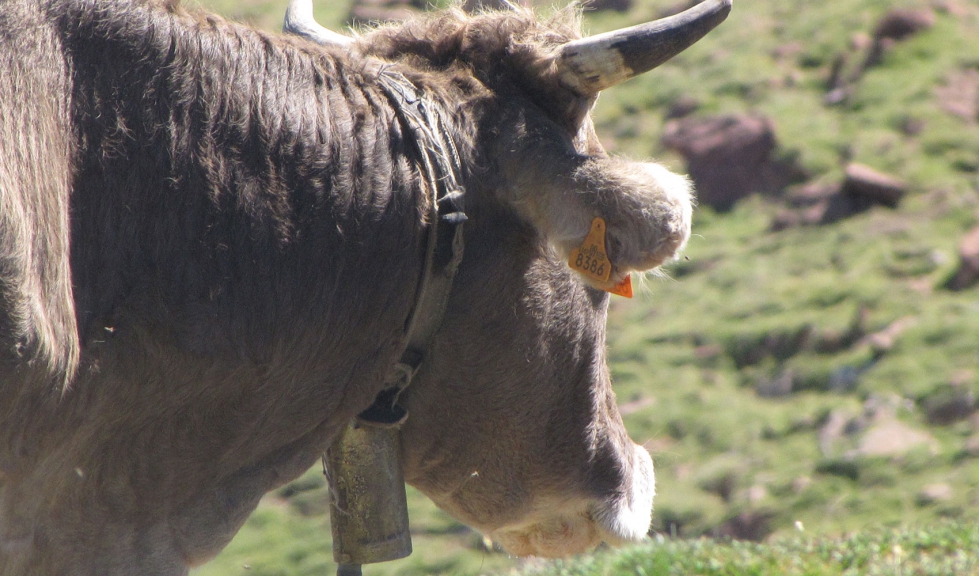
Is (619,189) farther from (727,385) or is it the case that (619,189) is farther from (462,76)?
(727,385)

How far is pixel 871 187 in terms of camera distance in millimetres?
8289

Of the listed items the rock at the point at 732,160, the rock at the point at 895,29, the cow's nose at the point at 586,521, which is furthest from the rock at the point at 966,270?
the cow's nose at the point at 586,521

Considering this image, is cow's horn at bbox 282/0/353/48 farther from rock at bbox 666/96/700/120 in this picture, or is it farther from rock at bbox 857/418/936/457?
rock at bbox 666/96/700/120

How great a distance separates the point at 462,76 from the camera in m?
2.93

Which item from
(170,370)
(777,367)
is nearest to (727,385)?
(777,367)

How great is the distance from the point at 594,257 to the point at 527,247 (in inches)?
9.0

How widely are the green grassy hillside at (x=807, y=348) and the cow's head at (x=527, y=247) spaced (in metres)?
0.85

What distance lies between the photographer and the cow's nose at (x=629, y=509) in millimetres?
3365

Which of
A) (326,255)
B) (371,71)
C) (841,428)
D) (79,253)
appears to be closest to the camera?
(79,253)

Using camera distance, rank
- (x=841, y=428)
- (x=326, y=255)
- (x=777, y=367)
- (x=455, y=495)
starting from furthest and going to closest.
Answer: (x=777, y=367), (x=841, y=428), (x=455, y=495), (x=326, y=255)

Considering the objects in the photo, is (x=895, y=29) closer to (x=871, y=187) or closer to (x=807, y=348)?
(x=871, y=187)

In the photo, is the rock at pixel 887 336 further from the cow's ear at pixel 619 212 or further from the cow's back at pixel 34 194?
the cow's back at pixel 34 194

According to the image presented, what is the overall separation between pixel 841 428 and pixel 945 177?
270 cm

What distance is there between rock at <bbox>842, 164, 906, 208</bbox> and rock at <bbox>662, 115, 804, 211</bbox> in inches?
21.8
